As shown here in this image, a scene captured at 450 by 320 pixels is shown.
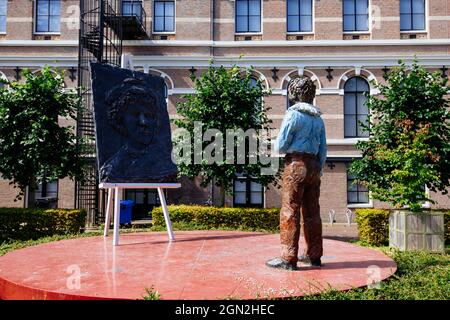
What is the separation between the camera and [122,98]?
751 centimetres

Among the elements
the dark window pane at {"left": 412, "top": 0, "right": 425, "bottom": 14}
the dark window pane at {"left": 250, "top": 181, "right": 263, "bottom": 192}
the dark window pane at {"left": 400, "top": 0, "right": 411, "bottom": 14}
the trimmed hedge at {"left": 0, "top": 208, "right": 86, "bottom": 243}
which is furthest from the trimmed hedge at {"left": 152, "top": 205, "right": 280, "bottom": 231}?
the dark window pane at {"left": 412, "top": 0, "right": 425, "bottom": 14}

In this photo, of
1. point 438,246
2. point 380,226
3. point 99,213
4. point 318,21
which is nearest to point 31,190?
point 99,213

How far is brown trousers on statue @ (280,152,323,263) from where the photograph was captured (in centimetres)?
520

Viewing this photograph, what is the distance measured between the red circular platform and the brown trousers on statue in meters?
0.31

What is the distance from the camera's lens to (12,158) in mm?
11859

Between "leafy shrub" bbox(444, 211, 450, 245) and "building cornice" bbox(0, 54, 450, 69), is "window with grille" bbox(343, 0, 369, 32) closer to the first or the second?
"building cornice" bbox(0, 54, 450, 69)

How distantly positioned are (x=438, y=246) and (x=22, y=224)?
10568 mm

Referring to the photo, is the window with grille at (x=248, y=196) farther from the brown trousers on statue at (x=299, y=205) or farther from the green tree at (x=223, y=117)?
the brown trousers on statue at (x=299, y=205)

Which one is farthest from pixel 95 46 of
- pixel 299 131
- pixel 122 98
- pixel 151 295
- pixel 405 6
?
pixel 151 295

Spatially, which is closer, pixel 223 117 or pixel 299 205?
pixel 299 205

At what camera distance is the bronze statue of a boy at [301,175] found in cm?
522

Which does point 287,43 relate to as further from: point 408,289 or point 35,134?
point 408,289

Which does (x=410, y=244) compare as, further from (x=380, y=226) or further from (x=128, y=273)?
(x=128, y=273)

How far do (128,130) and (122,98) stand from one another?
590mm
